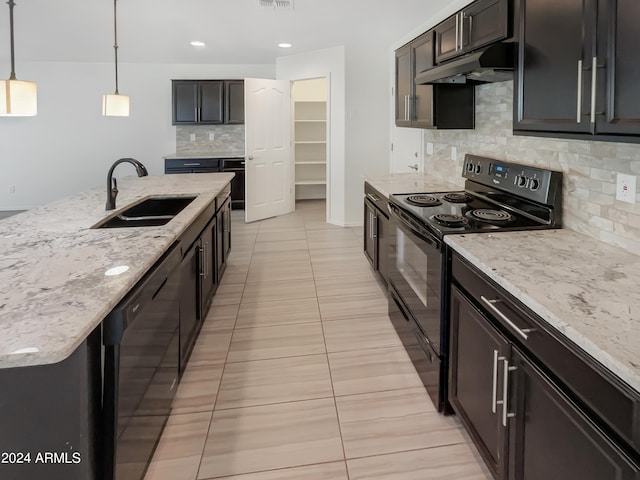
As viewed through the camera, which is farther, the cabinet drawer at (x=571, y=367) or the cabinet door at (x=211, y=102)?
the cabinet door at (x=211, y=102)

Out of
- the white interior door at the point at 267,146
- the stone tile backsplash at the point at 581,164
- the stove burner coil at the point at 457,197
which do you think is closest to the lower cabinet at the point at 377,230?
the stove burner coil at the point at 457,197

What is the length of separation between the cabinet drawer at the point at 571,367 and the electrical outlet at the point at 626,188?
69 centimetres

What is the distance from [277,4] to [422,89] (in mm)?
1689

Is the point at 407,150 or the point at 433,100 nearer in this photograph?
the point at 433,100

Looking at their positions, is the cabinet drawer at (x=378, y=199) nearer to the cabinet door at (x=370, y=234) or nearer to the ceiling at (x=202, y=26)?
the cabinet door at (x=370, y=234)

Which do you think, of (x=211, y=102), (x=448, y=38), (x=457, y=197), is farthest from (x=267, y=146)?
(x=457, y=197)

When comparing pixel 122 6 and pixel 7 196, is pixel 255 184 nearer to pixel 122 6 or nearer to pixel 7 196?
pixel 122 6

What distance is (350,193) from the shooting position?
6.27 m

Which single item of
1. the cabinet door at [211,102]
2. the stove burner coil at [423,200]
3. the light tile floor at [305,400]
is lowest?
the light tile floor at [305,400]

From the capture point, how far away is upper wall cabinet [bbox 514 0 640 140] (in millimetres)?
1288

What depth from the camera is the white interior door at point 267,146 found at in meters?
6.30

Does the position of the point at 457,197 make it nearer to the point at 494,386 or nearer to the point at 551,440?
the point at 494,386

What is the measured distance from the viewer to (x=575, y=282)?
1.38 m

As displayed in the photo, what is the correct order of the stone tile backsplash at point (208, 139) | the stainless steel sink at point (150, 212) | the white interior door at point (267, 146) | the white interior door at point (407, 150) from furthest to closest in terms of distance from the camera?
the stone tile backsplash at point (208, 139), the white interior door at point (267, 146), the white interior door at point (407, 150), the stainless steel sink at point (150, 212)
